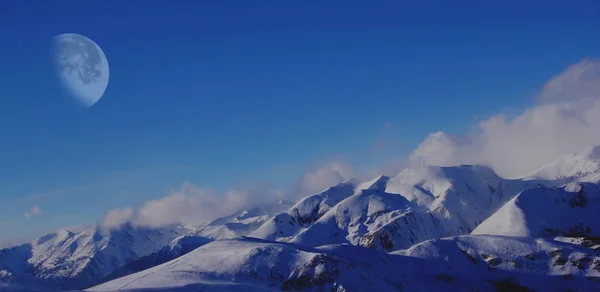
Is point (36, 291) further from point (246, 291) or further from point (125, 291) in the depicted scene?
point (246, 291)

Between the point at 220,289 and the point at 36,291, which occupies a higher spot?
the point at 36,291

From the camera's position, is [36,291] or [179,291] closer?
[179,291]

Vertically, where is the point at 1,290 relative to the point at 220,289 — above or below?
above

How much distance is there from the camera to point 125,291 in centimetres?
18325

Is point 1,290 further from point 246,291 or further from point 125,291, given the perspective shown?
point 246,291

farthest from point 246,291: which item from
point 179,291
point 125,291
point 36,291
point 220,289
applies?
point 36,291

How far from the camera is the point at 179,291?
614 feet

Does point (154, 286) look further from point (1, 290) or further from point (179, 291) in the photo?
point (1, 290)

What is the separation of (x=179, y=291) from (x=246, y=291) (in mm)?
25566

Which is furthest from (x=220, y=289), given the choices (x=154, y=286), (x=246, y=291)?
(x=154, y=286)

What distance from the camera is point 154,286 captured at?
194375 millimetres

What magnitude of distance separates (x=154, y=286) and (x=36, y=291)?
4492cm

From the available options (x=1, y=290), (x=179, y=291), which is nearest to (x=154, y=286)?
(x=179, y=291)

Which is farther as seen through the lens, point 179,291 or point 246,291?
point 246,291
